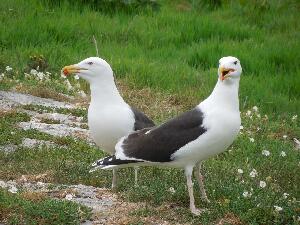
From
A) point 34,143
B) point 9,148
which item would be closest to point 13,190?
point 9,148

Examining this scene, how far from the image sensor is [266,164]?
9.63m

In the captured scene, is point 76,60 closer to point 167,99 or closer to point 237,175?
point 167,99

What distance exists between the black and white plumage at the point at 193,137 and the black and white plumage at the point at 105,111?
0.45 m

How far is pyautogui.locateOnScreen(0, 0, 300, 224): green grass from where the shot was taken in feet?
25.6

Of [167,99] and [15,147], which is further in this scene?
[167,99]

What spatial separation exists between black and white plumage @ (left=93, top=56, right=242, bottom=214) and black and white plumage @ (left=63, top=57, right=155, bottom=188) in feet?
1.49

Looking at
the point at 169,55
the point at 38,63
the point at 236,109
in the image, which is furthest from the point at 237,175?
the point at 169,55

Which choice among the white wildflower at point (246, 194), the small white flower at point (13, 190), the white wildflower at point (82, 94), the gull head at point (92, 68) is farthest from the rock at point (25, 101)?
the white wildflower at point (246, 194)

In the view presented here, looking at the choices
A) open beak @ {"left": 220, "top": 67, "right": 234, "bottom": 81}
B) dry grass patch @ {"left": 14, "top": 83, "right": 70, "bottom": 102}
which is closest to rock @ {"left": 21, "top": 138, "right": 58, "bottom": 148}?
dry grass patch @ {"left": 14, "top": 83, "right": 70, "bottom": 102}

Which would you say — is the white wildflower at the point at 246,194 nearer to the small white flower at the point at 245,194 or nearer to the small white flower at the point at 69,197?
the small white flower at the point at 245,194

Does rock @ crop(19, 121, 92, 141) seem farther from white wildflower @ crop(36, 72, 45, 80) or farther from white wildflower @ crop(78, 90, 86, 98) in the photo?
white wildflower @ crop(36, 72, 45, 80)

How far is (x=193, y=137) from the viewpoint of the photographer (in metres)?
7.28

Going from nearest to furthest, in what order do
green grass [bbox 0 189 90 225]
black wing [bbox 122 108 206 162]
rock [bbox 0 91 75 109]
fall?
green grass [bbox 0 189 90 225]
black wing [bbox 122 108 206 162]
rock [bbox 0 91 75 109]

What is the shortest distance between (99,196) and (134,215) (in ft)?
2.19
